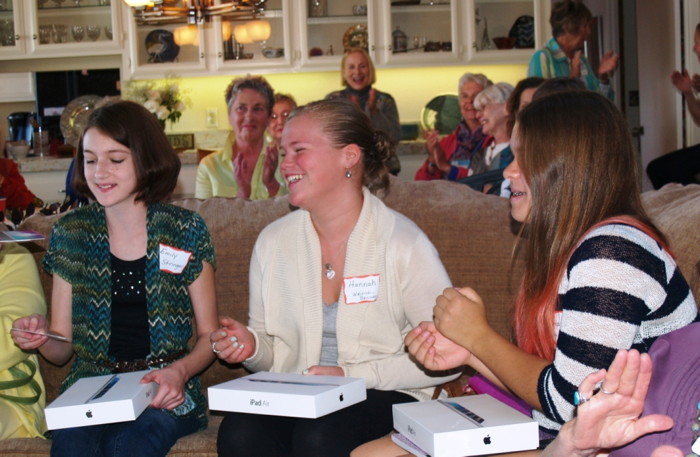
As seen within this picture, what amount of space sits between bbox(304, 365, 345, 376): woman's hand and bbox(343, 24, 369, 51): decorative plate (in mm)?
4616

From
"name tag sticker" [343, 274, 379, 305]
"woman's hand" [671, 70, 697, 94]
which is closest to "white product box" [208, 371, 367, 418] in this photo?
"name tag sticker" [343, 274, 379, 305]

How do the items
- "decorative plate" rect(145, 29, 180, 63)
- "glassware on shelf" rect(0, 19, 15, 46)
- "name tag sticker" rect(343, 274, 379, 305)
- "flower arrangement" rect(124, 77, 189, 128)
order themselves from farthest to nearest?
"glassware on shelf" rect(0, 19, 15, 46) → "decorative plate" rect(145, 29, 180, 63) → "flower arrangement" rect(124, 77, 189, 128) → "name tag sticker" rect(343, 274, 379, 305)

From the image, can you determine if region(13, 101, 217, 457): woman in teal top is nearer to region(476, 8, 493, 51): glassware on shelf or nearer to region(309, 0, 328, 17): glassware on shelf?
region(309, 0, 328, 17): glassware on shelf

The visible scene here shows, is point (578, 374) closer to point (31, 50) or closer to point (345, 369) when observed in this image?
point (345, 369)

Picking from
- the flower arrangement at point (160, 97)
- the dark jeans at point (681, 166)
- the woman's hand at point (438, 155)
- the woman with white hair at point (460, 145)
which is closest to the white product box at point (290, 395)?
the woman with white hair at point (460, 145)

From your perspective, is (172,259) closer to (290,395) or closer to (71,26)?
(290,395)

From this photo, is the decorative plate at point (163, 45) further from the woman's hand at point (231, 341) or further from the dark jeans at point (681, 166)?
the woman's hand at point (231, 341)

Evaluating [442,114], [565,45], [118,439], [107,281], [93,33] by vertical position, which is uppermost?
[93,33]

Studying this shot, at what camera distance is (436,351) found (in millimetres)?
1891

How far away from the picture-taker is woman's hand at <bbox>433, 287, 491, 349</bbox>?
178 cm

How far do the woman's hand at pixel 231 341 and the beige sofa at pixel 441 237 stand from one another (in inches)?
16.7

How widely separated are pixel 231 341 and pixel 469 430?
77cm

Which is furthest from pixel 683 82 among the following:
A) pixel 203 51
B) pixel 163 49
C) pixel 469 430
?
pixel 469 430

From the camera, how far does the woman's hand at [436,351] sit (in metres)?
1.88
